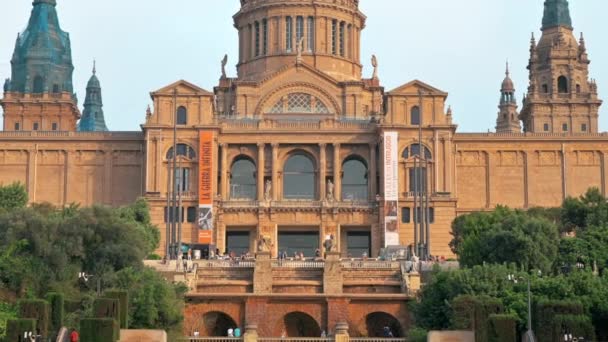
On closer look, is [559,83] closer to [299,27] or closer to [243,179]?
[299,27]

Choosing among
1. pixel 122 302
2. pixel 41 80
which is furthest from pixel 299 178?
pixel 122 302

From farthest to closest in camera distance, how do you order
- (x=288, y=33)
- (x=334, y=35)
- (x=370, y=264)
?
(x=334, y=35), (x=288, y=33), (x=370, y=264)

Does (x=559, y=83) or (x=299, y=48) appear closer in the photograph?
(x=299, y=48)

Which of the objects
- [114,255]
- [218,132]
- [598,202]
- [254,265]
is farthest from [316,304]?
[218,132]

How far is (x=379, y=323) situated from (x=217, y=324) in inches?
355

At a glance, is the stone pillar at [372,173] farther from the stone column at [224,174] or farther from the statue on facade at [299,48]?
the stone column at [224,174]

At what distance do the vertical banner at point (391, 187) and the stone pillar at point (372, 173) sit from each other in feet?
9.60

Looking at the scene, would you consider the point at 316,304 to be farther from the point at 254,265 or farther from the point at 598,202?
the point at 598,202

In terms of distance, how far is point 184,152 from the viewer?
100m

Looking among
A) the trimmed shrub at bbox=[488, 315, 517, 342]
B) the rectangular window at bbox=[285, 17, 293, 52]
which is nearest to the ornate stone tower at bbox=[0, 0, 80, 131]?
the rectangular window at bbox=[285, 17, 293, 52]

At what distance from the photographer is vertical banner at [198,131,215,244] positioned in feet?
317

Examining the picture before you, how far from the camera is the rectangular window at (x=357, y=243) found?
331ft

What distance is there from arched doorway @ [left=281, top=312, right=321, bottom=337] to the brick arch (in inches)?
1391

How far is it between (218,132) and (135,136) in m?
7.85
